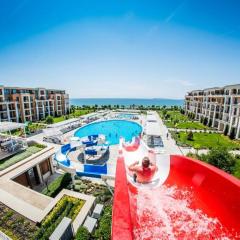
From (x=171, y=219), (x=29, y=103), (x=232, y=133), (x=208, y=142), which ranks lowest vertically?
(x=208, y=142)

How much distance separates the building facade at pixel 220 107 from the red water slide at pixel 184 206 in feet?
82.3

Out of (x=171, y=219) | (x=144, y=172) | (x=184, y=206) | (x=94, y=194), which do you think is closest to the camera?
(x=171, y=219)

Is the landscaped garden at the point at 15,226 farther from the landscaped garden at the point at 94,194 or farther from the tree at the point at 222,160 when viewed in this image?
the tree at the point at 222,160

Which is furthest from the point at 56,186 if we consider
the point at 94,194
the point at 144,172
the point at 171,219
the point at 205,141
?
the point at 205,141

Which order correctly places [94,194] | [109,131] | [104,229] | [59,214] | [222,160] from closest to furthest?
[104,229] < [59,214] < [94,194] < [222,160] < [109,131]

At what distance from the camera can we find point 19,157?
12.5 metres

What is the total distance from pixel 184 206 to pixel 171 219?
699mm

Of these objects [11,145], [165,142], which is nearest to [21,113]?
[11,145]

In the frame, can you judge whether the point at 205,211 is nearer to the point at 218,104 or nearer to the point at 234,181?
the point at 234,181

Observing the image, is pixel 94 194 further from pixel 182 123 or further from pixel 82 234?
pixel 182 123

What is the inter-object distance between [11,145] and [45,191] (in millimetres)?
5420

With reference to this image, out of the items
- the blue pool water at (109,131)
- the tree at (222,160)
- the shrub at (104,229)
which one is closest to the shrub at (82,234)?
the shrub at (104,229)

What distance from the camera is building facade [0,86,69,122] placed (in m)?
31.7

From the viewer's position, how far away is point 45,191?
11656mm
